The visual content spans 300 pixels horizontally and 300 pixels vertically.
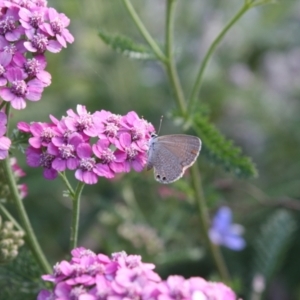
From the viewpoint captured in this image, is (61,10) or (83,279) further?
(61,10)

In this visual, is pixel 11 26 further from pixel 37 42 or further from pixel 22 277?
pixel 22 277

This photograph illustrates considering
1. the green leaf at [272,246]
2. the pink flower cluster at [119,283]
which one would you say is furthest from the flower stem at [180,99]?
the pink flower cluster at [119,283]

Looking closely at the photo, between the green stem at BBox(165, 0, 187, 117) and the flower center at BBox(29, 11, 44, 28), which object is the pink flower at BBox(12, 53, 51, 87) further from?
the green stem at BBox(165, 0, 187, 117)

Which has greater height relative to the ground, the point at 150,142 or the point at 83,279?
the point at 150,142

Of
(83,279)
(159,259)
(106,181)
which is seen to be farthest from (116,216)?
(83,279)

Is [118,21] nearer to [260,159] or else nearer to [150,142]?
[260,159]

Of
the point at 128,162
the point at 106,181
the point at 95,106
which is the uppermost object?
the point at 128,162

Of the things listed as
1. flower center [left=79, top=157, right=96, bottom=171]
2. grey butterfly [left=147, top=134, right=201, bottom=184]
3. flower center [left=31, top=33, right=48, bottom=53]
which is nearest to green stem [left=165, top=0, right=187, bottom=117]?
grey butterfly [left=147, top=134, right=201, bottom=184]
